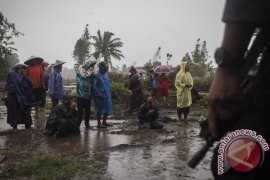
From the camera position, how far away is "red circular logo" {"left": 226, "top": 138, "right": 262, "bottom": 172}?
1409 mm

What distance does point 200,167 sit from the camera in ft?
17.7

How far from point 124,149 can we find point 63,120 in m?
2.09

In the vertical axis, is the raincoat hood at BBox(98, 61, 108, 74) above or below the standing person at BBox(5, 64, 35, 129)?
above

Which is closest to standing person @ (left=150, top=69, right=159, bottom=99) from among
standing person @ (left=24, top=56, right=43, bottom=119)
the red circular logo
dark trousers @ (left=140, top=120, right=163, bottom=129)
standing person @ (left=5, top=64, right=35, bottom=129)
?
standing person @ (left=24, top=56, right=43, bottom=119)

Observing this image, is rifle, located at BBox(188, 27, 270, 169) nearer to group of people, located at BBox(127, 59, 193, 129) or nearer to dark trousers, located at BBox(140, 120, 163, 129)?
group of people, located at BBox(127, 59, 193, 129)

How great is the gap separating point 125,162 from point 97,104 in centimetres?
398

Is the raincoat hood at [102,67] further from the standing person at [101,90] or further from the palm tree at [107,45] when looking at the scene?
the palm tree at [107,45]

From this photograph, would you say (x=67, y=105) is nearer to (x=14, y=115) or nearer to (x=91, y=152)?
(x=14, y=115)

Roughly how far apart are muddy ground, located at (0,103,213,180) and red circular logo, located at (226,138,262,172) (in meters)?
3.48

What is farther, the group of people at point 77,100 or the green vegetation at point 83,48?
the green vegetation at point 83,48

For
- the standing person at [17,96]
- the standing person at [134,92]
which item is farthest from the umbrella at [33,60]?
the standing person at [134,92]

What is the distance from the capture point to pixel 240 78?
1.38 m

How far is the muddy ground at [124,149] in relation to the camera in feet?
16.9

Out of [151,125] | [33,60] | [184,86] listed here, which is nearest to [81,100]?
[151,125]
